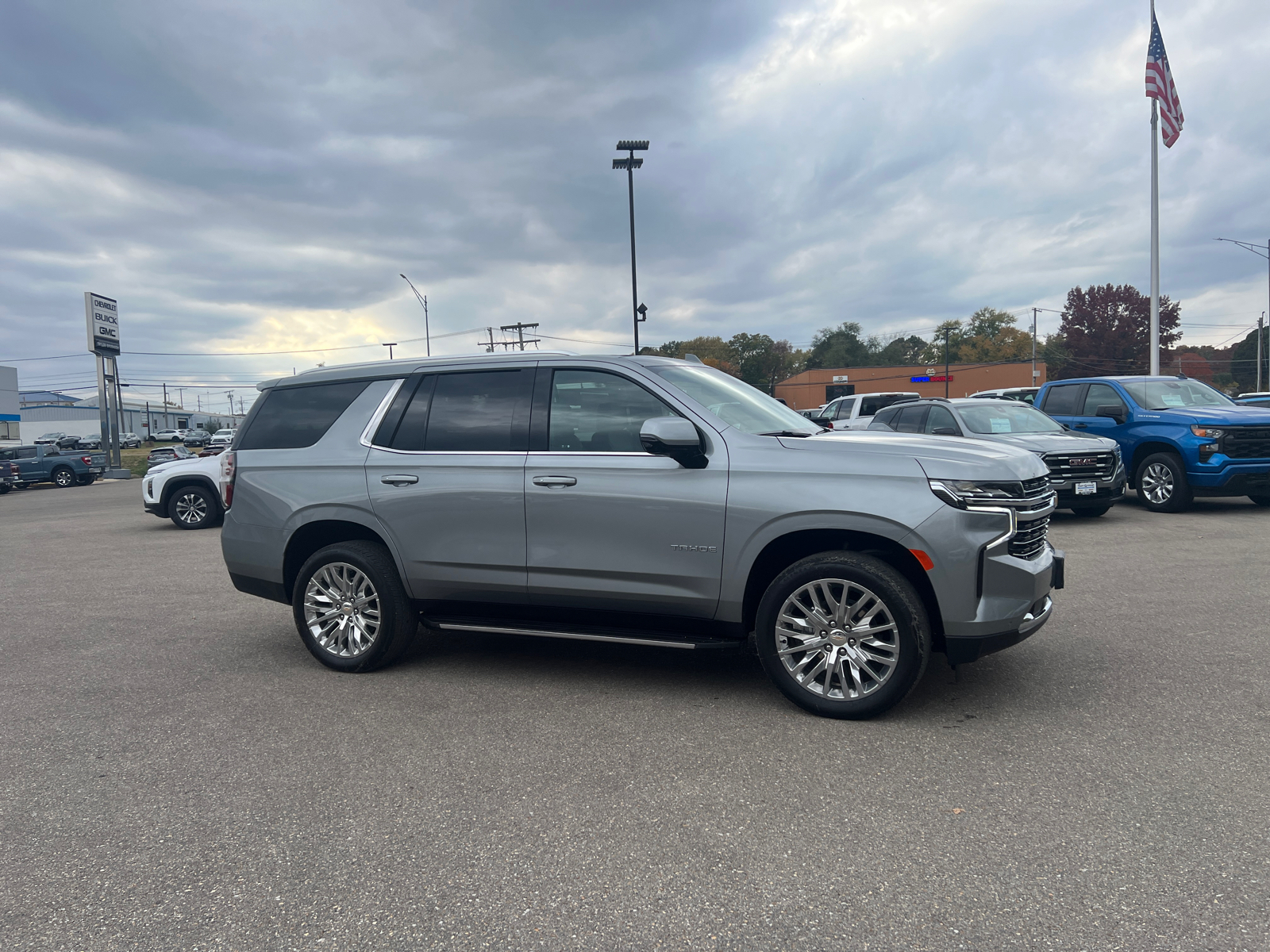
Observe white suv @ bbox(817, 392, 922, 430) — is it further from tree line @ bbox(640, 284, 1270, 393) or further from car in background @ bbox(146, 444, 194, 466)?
tree line @ bbox(640, 284, 1270, 393)

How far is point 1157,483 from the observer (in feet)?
37.8

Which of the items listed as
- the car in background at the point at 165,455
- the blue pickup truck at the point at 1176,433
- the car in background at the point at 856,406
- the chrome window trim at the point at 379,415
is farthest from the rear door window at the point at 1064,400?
the car in background at the point at 165,455

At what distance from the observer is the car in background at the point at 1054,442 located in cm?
1046

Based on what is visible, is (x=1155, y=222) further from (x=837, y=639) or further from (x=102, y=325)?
(x=102, y=325)

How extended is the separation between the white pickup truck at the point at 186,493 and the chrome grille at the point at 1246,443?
48.4ft

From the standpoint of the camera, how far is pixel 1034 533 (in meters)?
4.12

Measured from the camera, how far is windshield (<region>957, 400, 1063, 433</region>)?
11195 millimetres

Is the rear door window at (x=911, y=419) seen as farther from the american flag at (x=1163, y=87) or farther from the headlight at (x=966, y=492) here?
the american flag at (x=1163, y=87)

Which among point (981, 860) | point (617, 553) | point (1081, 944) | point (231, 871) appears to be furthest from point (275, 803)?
point (1081, 944)

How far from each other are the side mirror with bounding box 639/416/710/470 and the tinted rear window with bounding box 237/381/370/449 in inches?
86.1

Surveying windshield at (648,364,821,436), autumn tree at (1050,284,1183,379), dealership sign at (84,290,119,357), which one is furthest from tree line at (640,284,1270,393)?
windshield at (648,364,821,436)

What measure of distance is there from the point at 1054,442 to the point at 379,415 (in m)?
8.76

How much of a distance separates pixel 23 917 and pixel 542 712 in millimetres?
2262

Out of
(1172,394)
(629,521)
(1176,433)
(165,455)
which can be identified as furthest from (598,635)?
(165,455)
